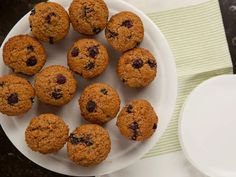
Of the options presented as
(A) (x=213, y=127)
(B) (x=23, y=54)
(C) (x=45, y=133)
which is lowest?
(A) (x=213, y=127)

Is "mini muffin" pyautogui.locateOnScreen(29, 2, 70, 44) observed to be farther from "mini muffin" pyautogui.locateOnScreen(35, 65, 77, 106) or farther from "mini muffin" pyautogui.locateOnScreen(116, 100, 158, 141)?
"mini muffin" pyautogui.locateOnScreen(116, 100, 158, 141)

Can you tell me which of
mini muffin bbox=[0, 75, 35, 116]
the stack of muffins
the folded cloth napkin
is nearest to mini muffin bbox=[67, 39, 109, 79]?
the stack of muffins

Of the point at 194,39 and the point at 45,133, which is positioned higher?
the point at 45,133

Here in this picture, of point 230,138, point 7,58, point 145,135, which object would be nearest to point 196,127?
point 230,138

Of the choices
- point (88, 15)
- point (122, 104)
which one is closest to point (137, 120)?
point (122, 104)

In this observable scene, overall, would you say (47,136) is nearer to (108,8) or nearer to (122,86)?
(122,86)

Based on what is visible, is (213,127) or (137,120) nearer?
(137,120)

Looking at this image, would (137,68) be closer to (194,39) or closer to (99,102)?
(99,102)
